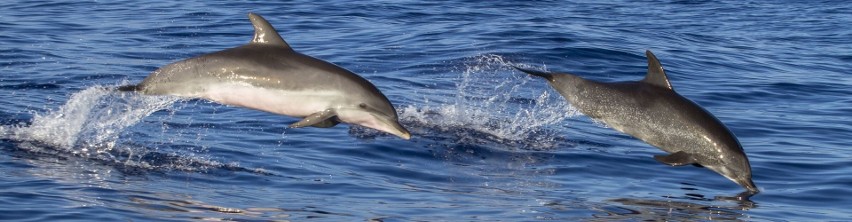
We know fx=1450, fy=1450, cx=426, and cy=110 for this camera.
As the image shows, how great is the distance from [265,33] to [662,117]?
10.2 ft

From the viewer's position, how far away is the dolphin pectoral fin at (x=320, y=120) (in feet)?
31.4

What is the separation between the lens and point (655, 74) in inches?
435

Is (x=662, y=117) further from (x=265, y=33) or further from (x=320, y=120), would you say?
(x=265, y=33)

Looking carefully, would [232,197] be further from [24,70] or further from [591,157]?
[24,70]

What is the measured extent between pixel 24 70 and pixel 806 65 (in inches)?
429

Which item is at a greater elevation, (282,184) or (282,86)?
(282,86)

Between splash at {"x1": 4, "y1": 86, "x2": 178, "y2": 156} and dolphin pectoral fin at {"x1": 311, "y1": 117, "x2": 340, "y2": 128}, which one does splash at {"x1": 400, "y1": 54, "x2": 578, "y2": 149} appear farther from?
dolphin pectoral fin at {"x1": 311, "y1": 117, "x2": 340, "y2": 128}

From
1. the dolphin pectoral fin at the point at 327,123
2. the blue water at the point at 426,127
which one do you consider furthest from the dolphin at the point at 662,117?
the dolphin pectoral fin at the point at 327,123

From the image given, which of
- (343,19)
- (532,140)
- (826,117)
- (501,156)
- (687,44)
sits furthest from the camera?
(343,19)

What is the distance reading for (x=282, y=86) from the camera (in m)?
9.93

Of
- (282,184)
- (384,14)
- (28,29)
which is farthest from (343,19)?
(282,184)

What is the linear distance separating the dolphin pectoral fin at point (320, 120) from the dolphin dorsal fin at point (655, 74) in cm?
260

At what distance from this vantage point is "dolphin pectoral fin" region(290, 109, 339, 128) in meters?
9.57

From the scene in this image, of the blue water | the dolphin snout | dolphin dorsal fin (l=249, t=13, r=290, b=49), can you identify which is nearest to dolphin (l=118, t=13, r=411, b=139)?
dolphin dorsal fin (l=249, t=13, r=290, b=49)
